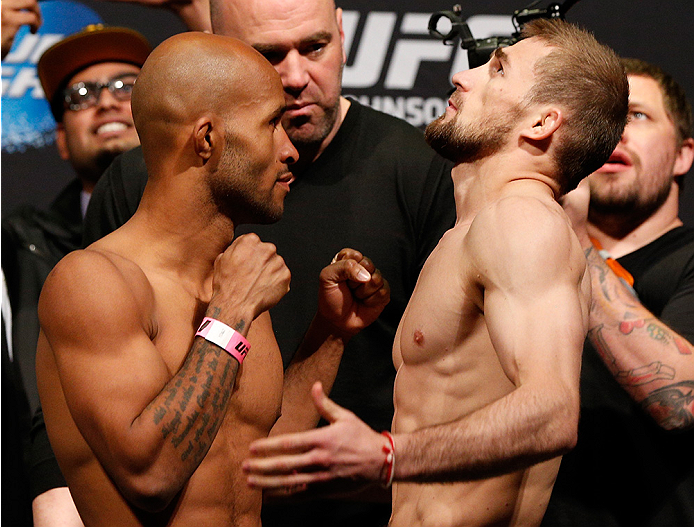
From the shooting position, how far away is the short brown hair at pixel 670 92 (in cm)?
255

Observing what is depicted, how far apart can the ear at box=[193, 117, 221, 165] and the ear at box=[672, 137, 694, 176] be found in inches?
63.9

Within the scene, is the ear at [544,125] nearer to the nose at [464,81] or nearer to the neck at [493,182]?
the neck at [493,182]

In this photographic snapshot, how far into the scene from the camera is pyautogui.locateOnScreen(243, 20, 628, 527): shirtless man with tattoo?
1.17 metres

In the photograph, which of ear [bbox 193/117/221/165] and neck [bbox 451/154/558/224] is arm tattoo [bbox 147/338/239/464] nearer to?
ear [bbox 193/117/221/165]

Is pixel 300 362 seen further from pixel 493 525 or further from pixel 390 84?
pixel 390 84

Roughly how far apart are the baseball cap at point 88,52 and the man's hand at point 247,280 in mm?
1488

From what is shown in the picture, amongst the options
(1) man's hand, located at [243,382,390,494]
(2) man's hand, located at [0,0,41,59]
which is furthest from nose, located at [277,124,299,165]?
(2) man's hand, located at [0,0,41,59]

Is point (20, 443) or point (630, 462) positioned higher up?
point (630, 462)

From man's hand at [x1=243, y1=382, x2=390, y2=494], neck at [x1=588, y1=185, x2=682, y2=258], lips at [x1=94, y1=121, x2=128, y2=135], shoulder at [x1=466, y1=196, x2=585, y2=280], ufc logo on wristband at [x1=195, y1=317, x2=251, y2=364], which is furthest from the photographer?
lips at [x1=94, y1=121, x2=128, y2=135]

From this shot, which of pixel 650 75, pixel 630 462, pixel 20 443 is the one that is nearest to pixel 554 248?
pixel 630 462

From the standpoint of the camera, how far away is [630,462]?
2.08 meters

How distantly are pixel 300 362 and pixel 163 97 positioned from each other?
65 cm

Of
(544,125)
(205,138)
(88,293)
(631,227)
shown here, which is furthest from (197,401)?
(631,227)

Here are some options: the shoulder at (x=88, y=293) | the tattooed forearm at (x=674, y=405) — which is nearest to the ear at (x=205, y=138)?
the shoulder at (x=88, y=293)
